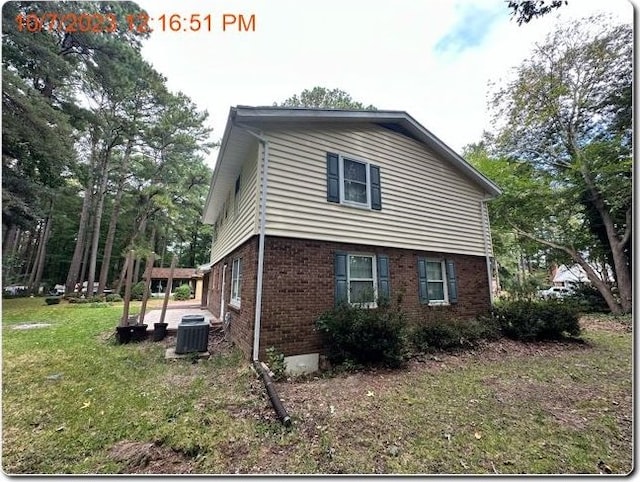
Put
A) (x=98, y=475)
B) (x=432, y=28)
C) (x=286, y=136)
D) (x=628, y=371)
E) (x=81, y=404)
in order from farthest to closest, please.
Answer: (x=286, y=136)
(x=628, y=371)
(x=432, y=28)
(x=81, y=404)
(x=98, y=475)

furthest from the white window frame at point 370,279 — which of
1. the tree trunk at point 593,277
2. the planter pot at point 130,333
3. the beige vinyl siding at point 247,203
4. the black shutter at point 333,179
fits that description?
the tree trunk at point 593,277

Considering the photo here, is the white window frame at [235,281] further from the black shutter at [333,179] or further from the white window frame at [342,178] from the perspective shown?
the white window frame at [342,178]

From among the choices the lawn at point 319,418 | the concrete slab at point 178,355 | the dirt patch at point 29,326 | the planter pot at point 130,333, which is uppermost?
the planter pot at point 130,333

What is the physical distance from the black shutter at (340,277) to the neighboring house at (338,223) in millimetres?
24

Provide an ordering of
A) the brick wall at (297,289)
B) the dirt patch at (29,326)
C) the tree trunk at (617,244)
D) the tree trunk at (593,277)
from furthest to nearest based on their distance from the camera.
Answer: the tree trunk at (593,277), the tree trunk at (617,244), the dirt patch at (29,326), the brick wall at (297,289)

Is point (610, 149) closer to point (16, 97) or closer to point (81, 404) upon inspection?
point (81, 404)

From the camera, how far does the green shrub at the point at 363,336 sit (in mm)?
5484

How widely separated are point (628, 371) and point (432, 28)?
712 cm

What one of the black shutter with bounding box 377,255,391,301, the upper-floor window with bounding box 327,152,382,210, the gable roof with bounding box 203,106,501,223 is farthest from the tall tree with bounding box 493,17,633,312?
the black shutter with bounding box 377,255,391,301

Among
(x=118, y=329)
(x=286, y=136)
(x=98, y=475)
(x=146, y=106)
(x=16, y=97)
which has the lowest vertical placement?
(x=98, y=475)

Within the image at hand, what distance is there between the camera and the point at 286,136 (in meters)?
6.27

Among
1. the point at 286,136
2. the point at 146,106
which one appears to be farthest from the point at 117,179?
the point at 286,136

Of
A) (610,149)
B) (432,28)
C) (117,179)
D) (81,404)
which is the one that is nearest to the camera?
(81,404)

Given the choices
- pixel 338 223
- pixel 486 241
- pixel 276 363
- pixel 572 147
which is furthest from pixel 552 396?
pixel 572 147
